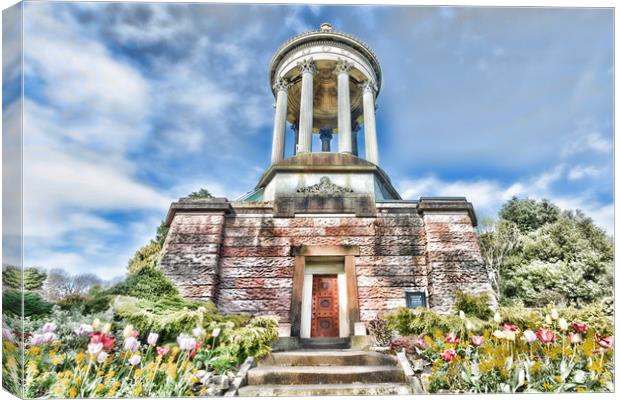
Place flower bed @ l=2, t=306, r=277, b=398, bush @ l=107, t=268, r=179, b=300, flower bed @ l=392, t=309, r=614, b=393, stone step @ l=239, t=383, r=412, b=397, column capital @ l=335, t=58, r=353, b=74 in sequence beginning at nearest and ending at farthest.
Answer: flower bed @ l=2, t=306, r=277, b=398 < flower bed @ l=392, t=309, r=614, b=393 < stone step @ l=239, t=383, r=412, b=397 < bush @ l=107, t=268, r=179, b=300 < column capital @ l=335, t=58, r=353, b=74

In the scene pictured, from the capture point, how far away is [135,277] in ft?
22.7

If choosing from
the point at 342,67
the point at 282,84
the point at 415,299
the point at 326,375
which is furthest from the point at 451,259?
the point at 282,84

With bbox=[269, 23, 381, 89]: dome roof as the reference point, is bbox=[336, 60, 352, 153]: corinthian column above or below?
below

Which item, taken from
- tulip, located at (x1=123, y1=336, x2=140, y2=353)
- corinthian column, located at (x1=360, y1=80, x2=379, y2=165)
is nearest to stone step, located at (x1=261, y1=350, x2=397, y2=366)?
tulip, located at (x1=123, y1=336, x2=140, y2=353)

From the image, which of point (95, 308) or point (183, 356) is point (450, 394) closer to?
point (183, 356)

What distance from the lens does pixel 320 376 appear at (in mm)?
5102

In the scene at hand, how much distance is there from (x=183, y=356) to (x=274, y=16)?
5.72 m

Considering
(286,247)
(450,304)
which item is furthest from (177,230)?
(450,304)

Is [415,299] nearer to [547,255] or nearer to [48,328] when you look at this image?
[48,328]

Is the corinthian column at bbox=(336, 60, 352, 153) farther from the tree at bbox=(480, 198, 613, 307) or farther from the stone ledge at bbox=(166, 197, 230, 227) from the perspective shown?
the tree at bbox=(480, 198, 613, 307)

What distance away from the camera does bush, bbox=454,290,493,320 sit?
21.9 feet

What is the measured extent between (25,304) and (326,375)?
155 inches

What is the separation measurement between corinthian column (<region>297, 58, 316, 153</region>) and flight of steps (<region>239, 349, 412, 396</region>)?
24.4ft

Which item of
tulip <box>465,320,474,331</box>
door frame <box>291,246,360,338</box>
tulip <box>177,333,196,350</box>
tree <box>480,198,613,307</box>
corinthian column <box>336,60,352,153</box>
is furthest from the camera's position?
corinthian column <box>336,60,352,153</box>
